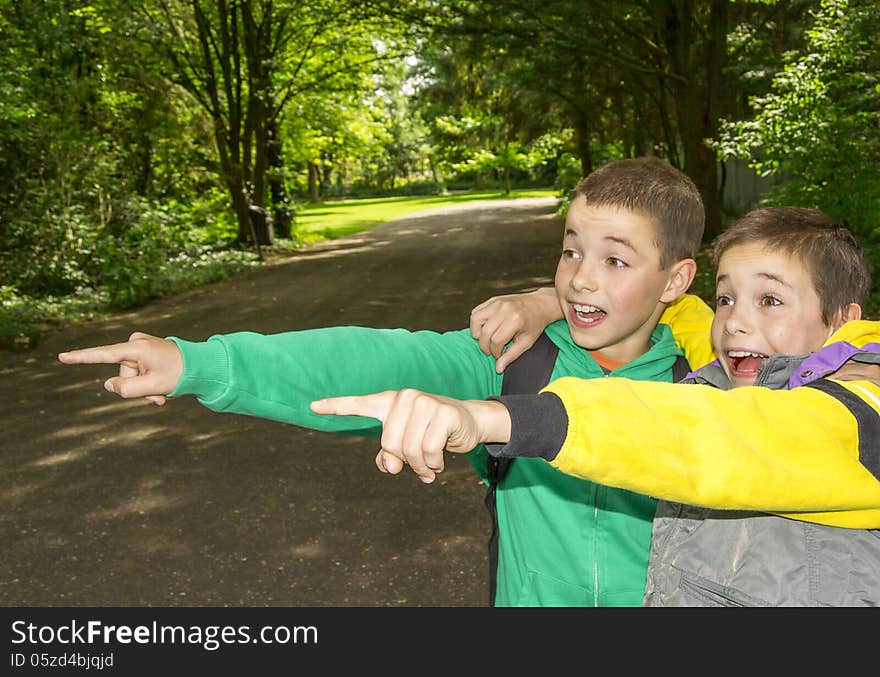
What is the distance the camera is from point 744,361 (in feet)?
5.81

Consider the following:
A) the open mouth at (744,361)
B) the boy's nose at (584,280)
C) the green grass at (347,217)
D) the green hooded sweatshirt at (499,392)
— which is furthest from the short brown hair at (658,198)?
the green grass at (347,217)

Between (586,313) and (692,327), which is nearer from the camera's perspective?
(586,313)

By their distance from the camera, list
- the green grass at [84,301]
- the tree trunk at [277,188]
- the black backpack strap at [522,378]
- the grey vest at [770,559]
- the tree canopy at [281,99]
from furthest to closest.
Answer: the tree trunk at [277,188] → the green grass at [84,301] → the tree canopy at [281,99] → the black backpack strap at [522,378] → the grey vest at [770,559]

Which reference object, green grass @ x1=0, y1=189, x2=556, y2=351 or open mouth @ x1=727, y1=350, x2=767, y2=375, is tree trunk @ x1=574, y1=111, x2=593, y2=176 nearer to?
green grass @ x1=0, y1=189, x2=556, y2=351

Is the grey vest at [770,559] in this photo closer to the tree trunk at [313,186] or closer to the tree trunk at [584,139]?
the tree trunk at [584,139]

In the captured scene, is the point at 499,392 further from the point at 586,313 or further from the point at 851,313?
the point at 851,313

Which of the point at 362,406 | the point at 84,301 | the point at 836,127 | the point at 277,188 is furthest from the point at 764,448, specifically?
the point at 277,188

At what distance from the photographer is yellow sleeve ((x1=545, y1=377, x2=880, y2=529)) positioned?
111 centimetres

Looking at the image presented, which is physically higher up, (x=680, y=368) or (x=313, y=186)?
(x=680, y=368)

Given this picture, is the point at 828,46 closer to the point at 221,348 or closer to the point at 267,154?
the point at 221,348

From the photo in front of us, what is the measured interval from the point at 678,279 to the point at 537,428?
122 cm

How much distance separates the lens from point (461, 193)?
235ft

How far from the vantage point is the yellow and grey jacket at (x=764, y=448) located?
3.64 feet

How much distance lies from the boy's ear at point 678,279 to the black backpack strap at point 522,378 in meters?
0.31
